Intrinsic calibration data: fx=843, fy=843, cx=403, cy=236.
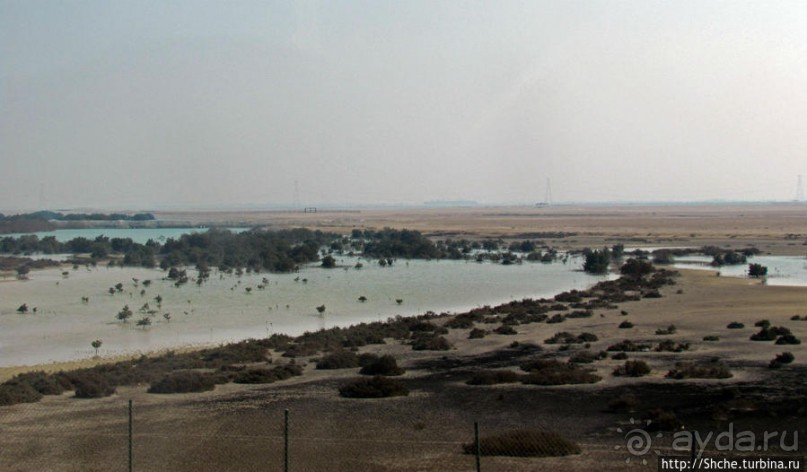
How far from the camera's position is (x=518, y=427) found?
16844 mm

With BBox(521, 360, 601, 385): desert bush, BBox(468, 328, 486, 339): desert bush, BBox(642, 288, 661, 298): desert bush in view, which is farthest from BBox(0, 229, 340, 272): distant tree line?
BBox(521, 360, 601, 385): desert bush

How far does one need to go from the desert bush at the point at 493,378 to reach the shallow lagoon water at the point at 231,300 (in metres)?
15.2

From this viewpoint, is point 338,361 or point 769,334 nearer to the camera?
point 338,361

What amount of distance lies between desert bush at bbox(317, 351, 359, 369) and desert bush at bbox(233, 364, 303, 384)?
3.72 feet

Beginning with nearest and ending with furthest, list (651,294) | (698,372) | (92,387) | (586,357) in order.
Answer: (92,387)
(698,372)
(586,357)
(651,294)

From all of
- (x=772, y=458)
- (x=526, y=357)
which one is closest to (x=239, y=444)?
(x=772, y=458)

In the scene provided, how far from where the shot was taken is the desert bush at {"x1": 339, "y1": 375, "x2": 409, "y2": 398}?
20.5 meters

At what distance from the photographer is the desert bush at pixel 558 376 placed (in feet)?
70.7

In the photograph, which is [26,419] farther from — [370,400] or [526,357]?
[526,357]

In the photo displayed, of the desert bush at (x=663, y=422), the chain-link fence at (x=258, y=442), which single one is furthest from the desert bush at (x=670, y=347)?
the chain-link fence at (x=258, y=442)

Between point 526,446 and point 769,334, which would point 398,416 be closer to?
point 526,446

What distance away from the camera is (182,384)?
2202 centimetres

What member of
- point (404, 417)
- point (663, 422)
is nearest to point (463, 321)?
point (404, 417)

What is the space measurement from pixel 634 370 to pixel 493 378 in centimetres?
373
